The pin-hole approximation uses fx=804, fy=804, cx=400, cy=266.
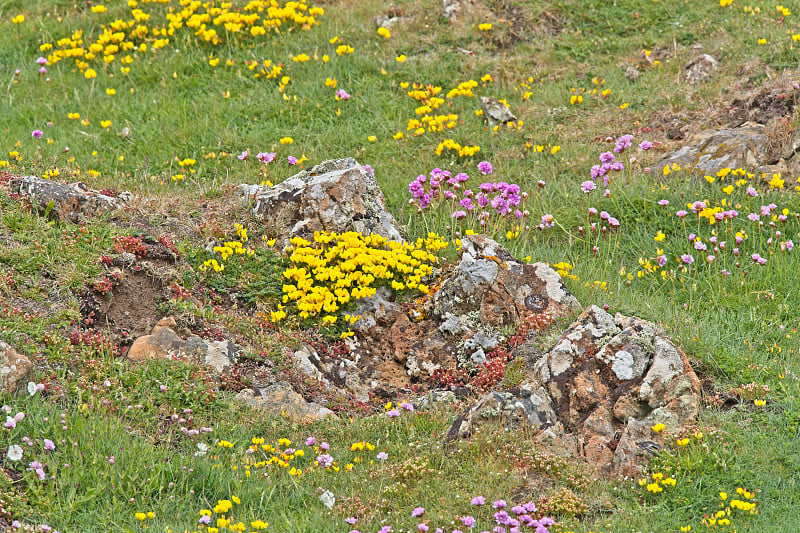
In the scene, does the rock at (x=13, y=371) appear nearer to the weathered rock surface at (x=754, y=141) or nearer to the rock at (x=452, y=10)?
the weathered rock surface at (x=754, y=141)

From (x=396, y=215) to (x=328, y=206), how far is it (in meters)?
1.18

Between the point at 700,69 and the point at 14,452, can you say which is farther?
the point at 700,69

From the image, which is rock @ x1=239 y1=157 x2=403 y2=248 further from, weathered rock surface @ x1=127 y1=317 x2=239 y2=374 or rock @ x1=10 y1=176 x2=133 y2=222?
weathered rock surface @ x1=127 y1=317 x2=239 y2=374

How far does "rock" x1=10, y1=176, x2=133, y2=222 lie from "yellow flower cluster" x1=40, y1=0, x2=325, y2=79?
4121 mm

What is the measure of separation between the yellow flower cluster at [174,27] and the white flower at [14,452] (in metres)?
7.30

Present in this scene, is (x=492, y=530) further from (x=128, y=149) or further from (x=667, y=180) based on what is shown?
(x=128, y=149)

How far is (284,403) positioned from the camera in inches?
213

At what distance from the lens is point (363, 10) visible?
38.0ft

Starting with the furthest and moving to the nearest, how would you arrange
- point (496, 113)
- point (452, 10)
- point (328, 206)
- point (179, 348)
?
point (452, 10), point (496, 113), point (328, 206), point (179, 348)

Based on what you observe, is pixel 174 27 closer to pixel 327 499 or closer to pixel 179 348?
pixel 179 348

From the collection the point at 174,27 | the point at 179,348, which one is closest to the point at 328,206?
the point at 179,348

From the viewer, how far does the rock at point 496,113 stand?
961 centimetres

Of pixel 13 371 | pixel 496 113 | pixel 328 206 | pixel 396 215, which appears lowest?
pixel 396 215

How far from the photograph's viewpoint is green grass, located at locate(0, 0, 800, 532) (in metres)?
4.48
